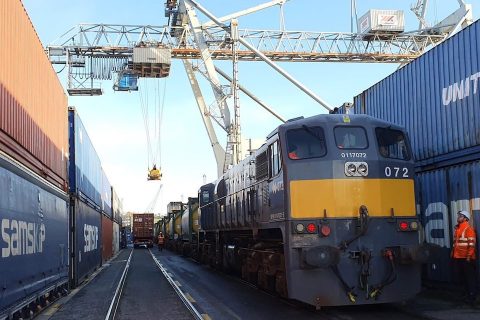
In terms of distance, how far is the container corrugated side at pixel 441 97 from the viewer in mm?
10328

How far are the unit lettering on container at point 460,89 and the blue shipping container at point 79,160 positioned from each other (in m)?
10.1

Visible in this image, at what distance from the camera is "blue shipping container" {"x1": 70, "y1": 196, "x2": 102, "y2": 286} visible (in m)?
14.9

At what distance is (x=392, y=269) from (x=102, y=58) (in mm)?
26266

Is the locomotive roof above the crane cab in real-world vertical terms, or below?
below

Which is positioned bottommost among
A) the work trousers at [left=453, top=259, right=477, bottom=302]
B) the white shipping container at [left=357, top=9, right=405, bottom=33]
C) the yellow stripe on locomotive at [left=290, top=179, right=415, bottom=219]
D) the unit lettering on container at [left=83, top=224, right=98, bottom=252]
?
the work trousers at [left=453, top=259, right=477, bottom=302]

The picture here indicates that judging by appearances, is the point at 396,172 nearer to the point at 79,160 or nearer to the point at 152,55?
the point at 79,160

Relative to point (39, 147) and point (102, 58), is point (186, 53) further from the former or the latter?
point (39, 147)

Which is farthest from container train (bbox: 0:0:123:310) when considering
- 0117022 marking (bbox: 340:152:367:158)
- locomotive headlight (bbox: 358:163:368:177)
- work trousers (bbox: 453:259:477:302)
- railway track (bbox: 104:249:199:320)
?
work trousers (bbox: 453:259:477:302)

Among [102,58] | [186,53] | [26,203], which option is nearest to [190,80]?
[186,53]

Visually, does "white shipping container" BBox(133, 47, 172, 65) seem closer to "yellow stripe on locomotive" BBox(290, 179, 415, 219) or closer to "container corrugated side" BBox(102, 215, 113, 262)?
"container corrugated side" BBox(102, 215, 113, 262)

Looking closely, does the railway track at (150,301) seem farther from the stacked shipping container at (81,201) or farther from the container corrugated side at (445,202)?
the container corrugated side at (445,202)

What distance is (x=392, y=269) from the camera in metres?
8.98

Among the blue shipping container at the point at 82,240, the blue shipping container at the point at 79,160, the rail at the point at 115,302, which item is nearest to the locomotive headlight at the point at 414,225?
the rail at the point at 115,302

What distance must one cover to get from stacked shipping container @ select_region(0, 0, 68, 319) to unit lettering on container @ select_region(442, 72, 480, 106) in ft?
27.3
